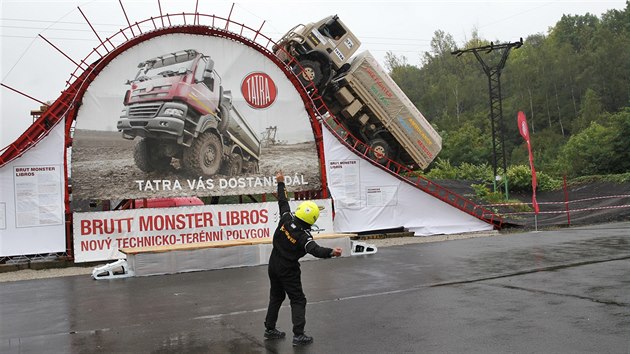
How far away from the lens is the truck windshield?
18.1 m

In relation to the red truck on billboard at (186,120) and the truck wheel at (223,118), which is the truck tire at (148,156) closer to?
the red truck on billboard at (186,120)

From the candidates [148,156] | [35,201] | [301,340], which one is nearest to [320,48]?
[148,156]

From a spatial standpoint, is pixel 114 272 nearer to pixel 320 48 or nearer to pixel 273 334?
pixel 273 334

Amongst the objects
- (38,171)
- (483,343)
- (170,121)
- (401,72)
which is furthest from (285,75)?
(401,72)

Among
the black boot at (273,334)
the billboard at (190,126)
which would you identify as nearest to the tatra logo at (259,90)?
the billboard at (190,126)

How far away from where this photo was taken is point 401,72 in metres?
97.3

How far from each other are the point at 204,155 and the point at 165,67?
2857 mm

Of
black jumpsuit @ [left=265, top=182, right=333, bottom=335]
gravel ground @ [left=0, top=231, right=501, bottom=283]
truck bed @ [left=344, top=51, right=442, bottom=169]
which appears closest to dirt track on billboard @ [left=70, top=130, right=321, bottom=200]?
gravel ground @ [left=0, top=231, right=501, bottom=283]

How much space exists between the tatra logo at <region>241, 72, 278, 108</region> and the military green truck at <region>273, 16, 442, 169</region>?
2025 mm

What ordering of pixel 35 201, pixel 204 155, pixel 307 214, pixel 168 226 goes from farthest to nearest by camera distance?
pixel 204 155 < pixel 168 226 < pixel 35 201 < pixel 307 214

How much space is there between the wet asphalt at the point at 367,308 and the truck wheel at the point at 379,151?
29.3 feet

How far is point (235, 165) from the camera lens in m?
19.2

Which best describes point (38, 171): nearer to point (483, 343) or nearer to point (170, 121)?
point (170, 121)

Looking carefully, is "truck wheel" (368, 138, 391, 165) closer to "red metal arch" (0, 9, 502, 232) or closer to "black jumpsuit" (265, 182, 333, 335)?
"red metal arch" (0, 9, 502, 232)
